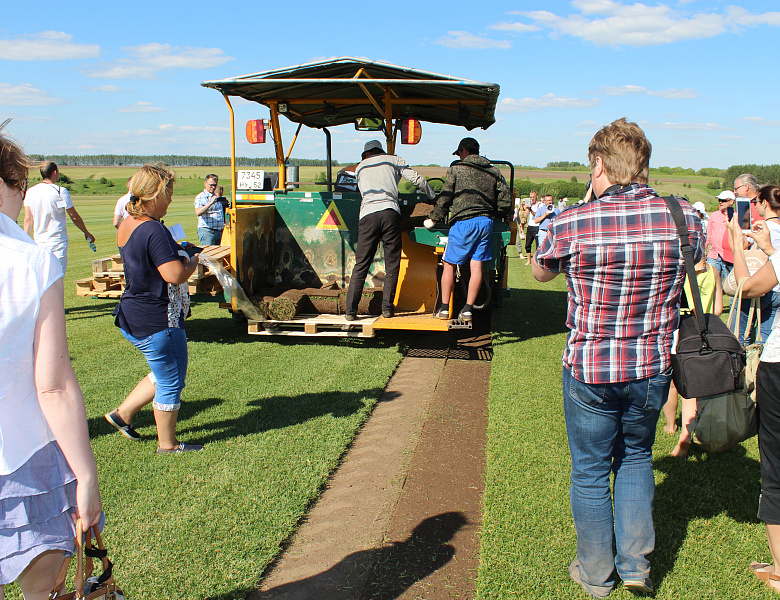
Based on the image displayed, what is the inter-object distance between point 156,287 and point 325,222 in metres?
4.24

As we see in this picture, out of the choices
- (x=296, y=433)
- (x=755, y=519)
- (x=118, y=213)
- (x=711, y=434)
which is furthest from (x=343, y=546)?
(x=118, y=213)

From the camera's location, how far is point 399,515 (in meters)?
3.77

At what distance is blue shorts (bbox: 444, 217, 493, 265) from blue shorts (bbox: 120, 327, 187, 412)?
142 inches

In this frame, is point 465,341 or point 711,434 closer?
point 711,434

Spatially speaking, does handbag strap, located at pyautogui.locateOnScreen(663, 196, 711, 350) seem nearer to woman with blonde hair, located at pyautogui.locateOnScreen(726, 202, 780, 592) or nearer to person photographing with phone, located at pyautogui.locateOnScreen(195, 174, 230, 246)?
woman with blonde hair, located at pyautogui.locateOnScreen(726, 202, 780, 592)

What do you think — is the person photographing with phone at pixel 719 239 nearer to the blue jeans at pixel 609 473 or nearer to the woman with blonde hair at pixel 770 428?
the woman with blonde hair at pixel 770 428

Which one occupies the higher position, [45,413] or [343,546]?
[45,413]

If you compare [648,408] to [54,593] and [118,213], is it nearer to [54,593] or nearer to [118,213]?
[54,593]

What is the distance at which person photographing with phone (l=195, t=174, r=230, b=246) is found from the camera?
10312mm

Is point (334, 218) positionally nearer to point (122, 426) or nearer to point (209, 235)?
point (209, 235)

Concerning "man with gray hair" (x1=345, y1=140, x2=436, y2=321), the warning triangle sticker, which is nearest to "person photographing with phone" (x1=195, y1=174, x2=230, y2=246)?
the warning triangle sticker

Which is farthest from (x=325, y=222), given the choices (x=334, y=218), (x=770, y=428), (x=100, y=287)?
(x=770, y=428)

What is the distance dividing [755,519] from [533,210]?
50.5 ft

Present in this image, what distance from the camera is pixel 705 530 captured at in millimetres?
3555
